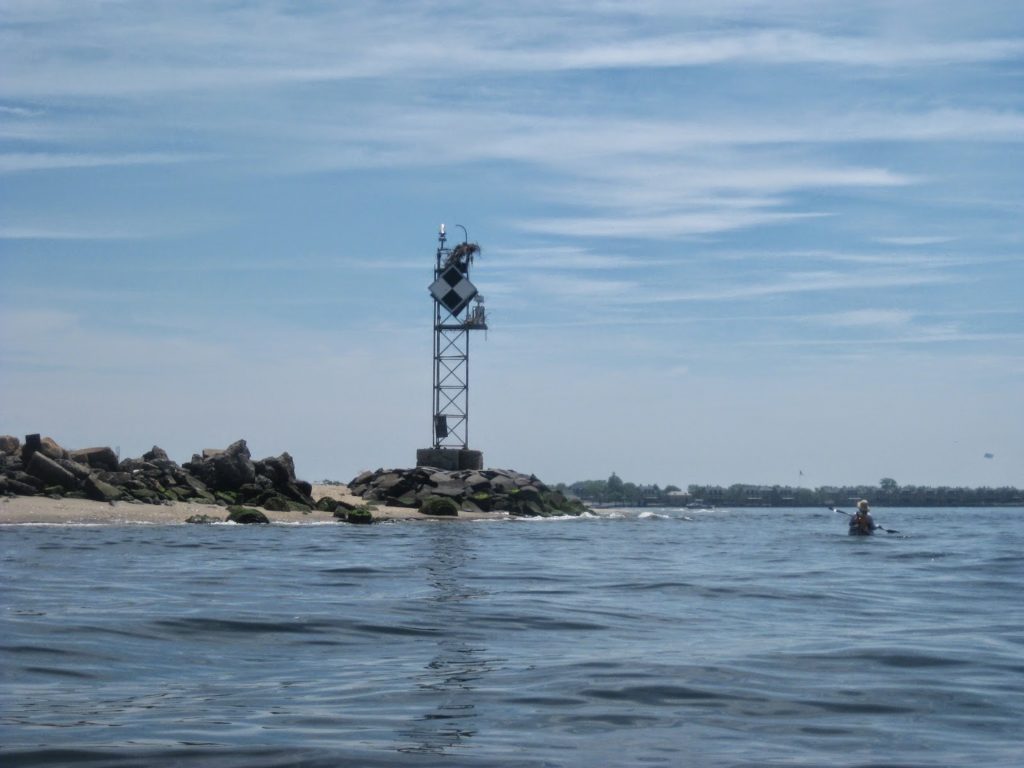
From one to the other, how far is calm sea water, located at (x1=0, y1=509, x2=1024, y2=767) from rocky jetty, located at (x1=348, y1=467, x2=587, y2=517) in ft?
74.7

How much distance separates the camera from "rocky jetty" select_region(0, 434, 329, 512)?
105 ft

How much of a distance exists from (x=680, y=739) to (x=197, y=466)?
109 feet

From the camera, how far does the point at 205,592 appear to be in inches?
577

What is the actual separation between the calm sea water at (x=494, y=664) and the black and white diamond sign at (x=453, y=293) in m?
31.8

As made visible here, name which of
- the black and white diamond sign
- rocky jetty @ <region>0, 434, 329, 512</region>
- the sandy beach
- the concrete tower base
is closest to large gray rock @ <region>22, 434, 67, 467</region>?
rocky jetty @ <region>0, 434, 329, 512</region>

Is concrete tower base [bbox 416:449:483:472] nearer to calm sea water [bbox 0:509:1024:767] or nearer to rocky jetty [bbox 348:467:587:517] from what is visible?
rocky jetty [bbox 348:467:587:517]

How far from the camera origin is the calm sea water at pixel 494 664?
6.91 meters

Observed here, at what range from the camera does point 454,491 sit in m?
44.0

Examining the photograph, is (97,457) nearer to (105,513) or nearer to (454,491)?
(105,513)

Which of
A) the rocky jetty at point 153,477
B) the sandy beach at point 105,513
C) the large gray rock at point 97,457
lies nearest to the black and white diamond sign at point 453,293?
the rocky jetty at point 153,477

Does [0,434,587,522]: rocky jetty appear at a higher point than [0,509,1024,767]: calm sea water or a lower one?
higher

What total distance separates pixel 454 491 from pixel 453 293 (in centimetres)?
1090

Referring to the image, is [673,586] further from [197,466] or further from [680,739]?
[197,466]

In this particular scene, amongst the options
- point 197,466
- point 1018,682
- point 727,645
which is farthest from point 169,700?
point 197,466
